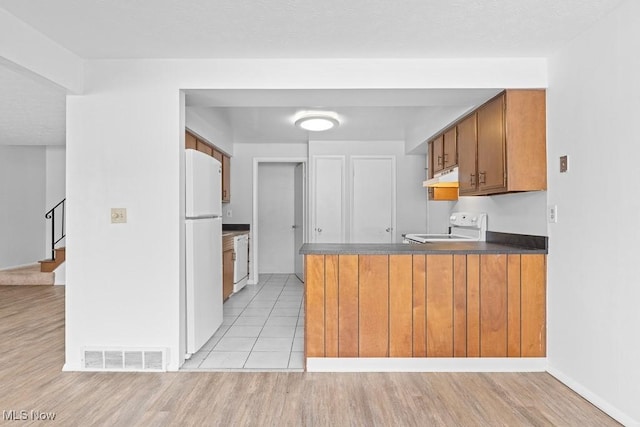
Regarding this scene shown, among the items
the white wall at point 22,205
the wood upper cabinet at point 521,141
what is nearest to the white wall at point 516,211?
the wood upper cabinet at point 521,141

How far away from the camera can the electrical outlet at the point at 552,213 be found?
2.63 meters

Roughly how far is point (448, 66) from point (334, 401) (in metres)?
2.41

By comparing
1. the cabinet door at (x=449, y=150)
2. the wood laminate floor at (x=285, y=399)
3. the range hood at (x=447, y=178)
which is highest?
the cabinet door at (x=449, y=150)

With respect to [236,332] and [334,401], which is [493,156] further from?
[236,332]

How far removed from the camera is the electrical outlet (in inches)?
104

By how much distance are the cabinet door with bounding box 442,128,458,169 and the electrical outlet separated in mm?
1166

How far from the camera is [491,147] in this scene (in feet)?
9.76

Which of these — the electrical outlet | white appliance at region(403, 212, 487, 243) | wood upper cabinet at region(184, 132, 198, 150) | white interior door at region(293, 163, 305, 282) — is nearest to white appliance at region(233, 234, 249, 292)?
white interior door at region(293, 163, 305, 282)

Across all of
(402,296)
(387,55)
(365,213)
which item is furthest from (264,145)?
(402,296)

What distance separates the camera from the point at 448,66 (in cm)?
277

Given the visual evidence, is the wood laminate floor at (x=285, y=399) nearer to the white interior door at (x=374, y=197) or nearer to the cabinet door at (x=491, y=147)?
the cabinet door at (x=491, y=147)

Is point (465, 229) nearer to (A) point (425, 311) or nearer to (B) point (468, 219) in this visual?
(B) point (468, 219)

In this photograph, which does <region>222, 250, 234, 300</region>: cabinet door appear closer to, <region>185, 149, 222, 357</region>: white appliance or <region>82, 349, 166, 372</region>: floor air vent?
<region>185, 149, 222, 357</region>: white appliance

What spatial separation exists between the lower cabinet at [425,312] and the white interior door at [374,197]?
3.10 metres
